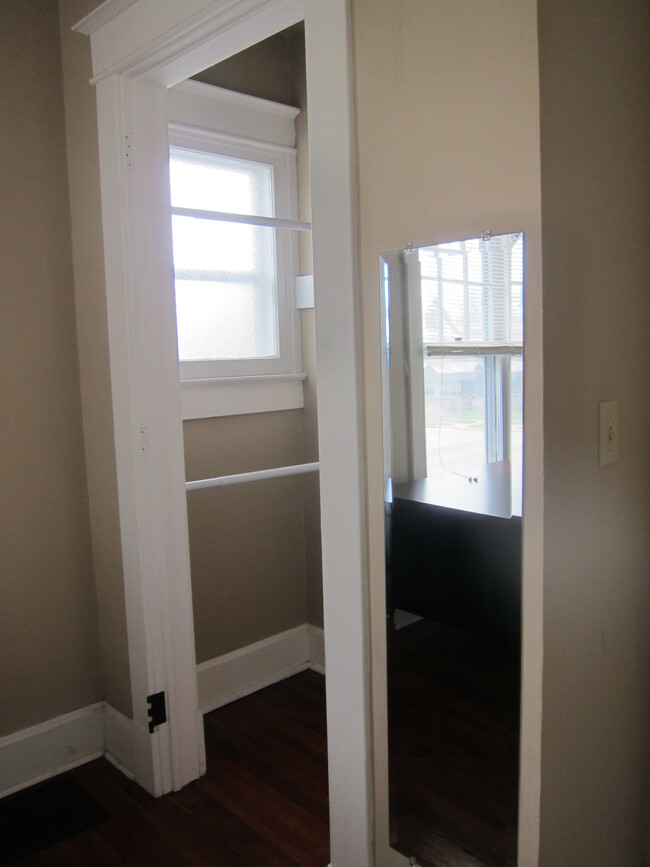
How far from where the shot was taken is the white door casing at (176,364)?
4.63 ft

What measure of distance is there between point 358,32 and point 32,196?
126 centimetres

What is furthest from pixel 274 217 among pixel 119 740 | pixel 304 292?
pixel 119 740

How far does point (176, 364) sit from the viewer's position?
2131mm

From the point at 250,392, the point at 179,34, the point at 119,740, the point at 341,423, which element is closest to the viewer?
the point at 341,423

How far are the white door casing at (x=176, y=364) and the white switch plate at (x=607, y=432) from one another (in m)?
0.46

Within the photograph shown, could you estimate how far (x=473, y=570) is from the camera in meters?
1.33

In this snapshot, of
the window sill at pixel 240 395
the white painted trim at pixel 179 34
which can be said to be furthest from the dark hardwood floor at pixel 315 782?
the white painted trim at pixel 179 34

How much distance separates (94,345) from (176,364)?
28cm

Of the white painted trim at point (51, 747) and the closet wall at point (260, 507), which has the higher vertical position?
the closet wall at point (260, 507)

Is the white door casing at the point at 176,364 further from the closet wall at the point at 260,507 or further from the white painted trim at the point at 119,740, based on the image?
the closet wall at the point at 260,507

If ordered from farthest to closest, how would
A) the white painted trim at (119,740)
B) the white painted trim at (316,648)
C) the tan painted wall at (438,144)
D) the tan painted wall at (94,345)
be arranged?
1. the white painted trim at (316,648)
2. the white painted trim at (119,740)
3. the tan painted wall at (94,345)
4. the tan painted wall at (438,144)

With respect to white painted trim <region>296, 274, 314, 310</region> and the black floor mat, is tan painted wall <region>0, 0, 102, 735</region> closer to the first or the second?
the black floor mat

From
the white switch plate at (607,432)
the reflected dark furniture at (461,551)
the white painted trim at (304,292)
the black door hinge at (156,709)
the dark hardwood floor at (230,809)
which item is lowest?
the dark hardwood floor at (230,809)

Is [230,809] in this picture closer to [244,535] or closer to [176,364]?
[244,535]
